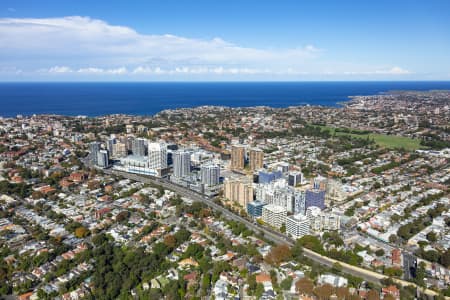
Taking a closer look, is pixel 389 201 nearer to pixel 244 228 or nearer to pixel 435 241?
pixel 435 241

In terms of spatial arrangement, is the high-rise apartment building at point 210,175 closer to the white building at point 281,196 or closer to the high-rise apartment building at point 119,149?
the white building at point 281,196

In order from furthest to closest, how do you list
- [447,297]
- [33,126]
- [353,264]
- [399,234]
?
[33,126] → [399,234] → [353,264] → [447,297]

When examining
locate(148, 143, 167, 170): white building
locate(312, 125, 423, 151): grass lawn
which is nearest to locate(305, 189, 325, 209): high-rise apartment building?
locate(148, 143, 167, 170): white building

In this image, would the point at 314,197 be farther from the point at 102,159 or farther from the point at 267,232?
the point at 102,159

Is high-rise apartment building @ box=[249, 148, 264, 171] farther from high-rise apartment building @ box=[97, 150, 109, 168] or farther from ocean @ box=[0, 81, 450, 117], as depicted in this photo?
ocean @ box=[0, 81, 450, 117]

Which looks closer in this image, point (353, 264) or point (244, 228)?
point (353, 264)

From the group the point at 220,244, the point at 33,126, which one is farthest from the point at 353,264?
the point at 33,126
